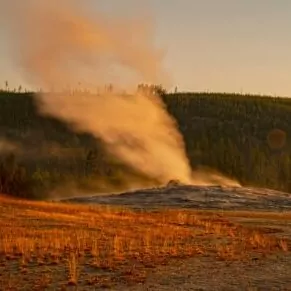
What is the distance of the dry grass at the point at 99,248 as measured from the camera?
2073 cm

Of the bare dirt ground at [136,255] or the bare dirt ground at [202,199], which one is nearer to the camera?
the bare dirt ground at [136,255]

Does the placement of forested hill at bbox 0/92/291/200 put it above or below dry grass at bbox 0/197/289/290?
above

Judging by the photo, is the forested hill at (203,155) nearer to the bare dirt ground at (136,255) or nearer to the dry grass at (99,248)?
the dry grass at (99,248)

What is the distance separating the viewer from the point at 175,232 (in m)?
36.1

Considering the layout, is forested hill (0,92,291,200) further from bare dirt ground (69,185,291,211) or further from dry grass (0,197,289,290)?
dry grass (0,197,289,290)

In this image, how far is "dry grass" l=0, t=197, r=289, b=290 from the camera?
20734 millimetres

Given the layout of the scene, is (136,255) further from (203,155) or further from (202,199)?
(203,155)

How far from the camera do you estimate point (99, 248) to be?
27.4 metres

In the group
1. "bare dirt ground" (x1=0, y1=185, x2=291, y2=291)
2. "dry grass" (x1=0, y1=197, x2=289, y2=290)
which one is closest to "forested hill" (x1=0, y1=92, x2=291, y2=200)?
"dry grass" (x1=0, y1=197, x2=289, y2=290)

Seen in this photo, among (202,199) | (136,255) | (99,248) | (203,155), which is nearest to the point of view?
(136,255)

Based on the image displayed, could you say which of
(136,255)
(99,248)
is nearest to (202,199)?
(99,248)

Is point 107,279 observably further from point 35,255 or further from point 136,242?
point 136,242

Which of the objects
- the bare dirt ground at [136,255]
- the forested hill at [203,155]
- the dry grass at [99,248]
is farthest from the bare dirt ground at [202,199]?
the forested hill at [203,155]

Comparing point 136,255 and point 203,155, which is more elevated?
point 203,155
